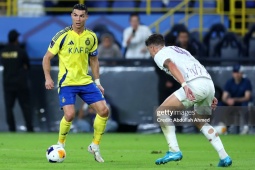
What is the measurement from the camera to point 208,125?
12.9 metres

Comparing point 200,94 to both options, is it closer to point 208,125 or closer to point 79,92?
point 208,125

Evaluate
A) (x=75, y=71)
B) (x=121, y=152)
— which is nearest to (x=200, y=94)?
(x=75, y=71)

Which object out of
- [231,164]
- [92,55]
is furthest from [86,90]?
[231,164]

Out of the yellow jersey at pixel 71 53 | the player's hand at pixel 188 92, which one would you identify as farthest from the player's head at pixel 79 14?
the player's hand at pixel 188 92

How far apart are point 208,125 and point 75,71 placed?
243 centimetres

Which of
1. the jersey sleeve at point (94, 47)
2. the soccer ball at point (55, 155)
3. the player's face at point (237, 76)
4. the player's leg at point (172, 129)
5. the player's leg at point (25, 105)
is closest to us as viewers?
the player's leg at point (172, 129)

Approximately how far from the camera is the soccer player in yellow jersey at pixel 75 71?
14.1 metres

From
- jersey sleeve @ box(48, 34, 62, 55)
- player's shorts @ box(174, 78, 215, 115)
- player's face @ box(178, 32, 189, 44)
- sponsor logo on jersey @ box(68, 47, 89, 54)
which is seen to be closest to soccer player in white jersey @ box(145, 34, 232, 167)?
player's shorts @ box(174, 78, 215, 115)

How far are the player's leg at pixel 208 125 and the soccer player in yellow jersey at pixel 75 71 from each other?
5.60 ft

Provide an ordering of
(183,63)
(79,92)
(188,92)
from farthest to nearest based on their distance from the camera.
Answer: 1. (79,92)
2. (183,63)
3. (188,92)

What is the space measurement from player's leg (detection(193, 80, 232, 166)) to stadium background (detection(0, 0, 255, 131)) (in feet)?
31.8

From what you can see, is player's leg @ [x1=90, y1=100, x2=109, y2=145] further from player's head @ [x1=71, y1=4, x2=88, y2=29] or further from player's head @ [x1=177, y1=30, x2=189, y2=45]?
player's head @ [x1=177, y1=30, x2=189, y2=45]

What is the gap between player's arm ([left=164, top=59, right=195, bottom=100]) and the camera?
40.7 ft

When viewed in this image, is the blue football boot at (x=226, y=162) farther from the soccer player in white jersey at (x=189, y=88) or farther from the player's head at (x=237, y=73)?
the player's head at (x=237, y=73)
